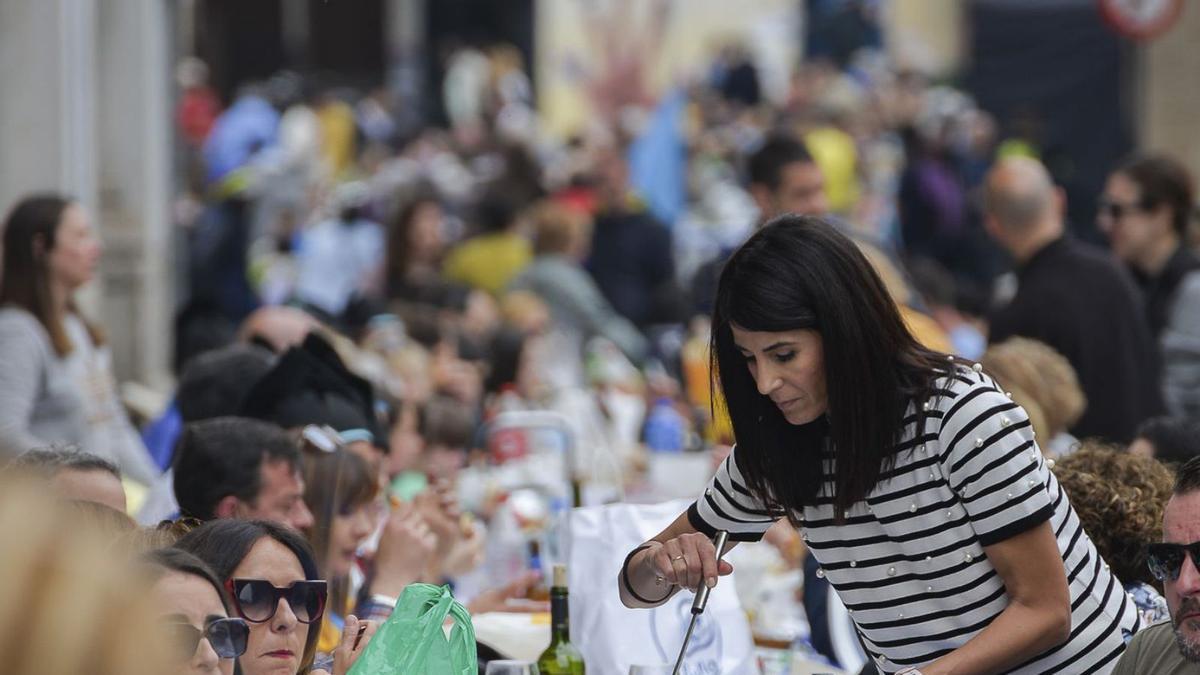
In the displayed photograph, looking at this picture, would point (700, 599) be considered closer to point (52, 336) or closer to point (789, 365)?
point (789, 365)

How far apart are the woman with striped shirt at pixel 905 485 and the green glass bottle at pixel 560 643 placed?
0.77 m

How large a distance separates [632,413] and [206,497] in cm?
518

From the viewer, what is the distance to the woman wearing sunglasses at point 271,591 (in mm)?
3371

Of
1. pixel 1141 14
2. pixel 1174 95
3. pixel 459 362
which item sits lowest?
pixel 459 362

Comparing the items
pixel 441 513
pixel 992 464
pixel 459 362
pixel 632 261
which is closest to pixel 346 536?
pixel 441 513

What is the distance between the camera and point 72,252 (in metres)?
6.82

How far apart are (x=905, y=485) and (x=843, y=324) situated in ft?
1.05

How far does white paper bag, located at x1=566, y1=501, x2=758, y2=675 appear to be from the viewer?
4.16 m

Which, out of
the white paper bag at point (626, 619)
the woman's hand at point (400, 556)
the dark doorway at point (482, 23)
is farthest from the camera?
the dark doorway at point (482, 23)

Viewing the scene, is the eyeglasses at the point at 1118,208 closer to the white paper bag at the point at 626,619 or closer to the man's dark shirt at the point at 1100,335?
the man's dark shirt at the point at 1100,335

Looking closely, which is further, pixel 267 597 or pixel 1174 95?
pixel 1174 95

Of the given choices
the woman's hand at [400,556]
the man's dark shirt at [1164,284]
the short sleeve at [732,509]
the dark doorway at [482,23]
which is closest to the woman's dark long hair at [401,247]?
the man's dark shirt at [1164,284]

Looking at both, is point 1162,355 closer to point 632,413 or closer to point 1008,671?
point 632,413

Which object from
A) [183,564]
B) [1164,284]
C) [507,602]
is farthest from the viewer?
[1164,284]
